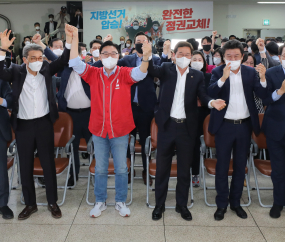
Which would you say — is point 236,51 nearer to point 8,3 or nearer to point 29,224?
point 29,224

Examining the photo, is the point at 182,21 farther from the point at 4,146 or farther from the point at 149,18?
the point at 4,146

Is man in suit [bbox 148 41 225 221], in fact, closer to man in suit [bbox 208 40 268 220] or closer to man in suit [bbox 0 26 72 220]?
man in suit [bbox 208 40 268 220]

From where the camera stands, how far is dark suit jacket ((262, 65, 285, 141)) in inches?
115

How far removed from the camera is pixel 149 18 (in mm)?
12016

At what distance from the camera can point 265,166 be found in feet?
10.6

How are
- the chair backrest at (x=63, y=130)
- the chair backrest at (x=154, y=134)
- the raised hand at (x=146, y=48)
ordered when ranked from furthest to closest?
the chair backrest at (x=63, y=130)
the chair backrest at (x=154, y=134)
the raised hand at (x=146, y=48)

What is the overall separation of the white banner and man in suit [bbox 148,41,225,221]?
376 inches

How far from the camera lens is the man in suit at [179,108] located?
2871 millimetres

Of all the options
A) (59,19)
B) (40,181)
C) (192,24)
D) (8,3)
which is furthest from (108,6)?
(40,181)

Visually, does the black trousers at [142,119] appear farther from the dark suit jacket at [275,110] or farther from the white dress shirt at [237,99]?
the dark suit jacket at [275,110]

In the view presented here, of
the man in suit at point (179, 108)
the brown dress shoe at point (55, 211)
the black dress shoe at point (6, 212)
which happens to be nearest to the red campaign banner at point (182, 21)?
the man in suit at point (179, 108)

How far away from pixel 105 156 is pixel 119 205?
1.83 feet

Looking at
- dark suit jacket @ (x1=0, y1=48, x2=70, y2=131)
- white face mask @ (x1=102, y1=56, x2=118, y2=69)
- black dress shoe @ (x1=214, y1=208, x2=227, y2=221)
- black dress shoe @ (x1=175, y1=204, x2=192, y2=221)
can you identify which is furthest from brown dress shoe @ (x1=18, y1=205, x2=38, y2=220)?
black dress shoe @ (x1=214, y1=208, x2=227, y2=221)

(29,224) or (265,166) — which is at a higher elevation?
(265,166)
